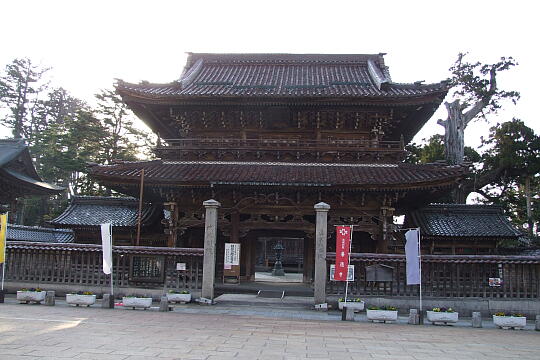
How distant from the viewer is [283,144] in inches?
731

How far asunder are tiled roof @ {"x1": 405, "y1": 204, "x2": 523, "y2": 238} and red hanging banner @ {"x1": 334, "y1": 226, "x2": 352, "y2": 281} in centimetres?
636

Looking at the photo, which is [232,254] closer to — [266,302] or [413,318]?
[266,302]

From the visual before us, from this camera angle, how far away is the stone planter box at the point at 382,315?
12.5 meters

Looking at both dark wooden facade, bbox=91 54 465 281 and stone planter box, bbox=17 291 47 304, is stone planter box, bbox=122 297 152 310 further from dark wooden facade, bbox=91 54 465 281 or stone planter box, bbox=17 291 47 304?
dark wooden facade, bbox=91 54 465 281

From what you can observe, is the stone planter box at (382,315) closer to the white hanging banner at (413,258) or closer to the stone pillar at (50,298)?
the white hanging banner at (413,258)

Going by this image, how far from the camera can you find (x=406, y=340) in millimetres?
9852

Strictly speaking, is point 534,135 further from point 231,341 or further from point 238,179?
point 231,341

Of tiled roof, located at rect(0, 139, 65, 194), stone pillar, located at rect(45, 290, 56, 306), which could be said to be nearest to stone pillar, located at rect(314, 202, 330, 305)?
stone pillar, located at rect(45, 290, 56, 306)

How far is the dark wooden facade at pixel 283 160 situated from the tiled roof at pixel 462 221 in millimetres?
949

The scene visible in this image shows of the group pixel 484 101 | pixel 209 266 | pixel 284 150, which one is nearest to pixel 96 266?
pixel 209 266

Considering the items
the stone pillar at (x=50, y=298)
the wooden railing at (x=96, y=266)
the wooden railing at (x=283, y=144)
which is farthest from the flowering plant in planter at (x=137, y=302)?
the wooden railing at (x=283, y=144)

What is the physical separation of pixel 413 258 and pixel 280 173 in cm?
644

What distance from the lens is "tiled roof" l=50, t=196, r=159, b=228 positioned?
19.9 m

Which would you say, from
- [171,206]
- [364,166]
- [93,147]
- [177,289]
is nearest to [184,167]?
[171,206]
